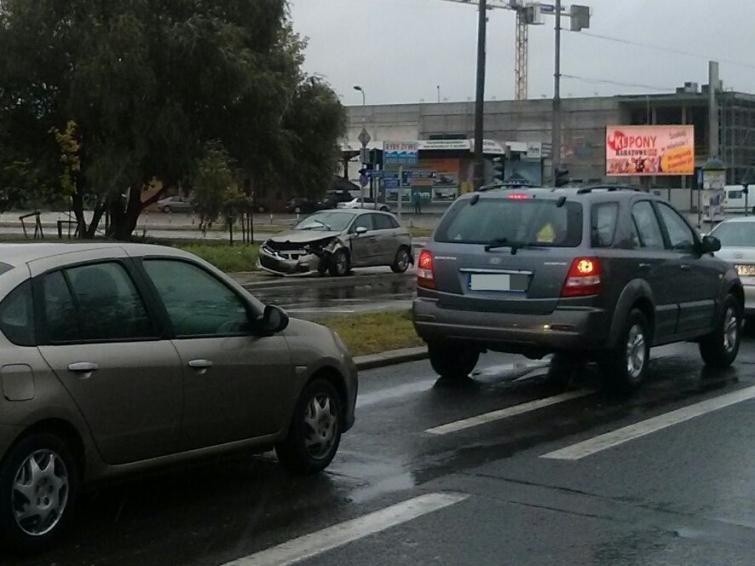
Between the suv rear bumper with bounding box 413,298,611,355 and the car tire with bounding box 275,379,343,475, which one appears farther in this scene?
the suv rear bumper with bounding box 413,298,611,355

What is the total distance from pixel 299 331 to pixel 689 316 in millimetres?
5665

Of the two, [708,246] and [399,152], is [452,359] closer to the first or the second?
[708,246]

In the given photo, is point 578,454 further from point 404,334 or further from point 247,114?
point 247,114

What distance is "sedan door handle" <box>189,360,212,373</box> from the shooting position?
663 centimetres

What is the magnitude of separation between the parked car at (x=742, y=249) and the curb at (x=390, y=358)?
14.6 feet

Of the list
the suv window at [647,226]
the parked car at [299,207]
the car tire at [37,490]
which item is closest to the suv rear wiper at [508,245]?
the suv window at [647,226]

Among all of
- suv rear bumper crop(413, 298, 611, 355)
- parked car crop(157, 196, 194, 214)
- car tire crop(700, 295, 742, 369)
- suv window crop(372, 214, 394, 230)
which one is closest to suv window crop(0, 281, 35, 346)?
suv rear bumper crop(413, 298, 611, 355)

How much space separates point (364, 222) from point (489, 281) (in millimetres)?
17802

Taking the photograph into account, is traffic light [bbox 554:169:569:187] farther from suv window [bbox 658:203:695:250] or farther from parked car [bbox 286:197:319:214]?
parked car [bbox 286:197:319:214]

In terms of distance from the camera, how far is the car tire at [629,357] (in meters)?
10.8

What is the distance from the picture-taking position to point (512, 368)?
1268cm

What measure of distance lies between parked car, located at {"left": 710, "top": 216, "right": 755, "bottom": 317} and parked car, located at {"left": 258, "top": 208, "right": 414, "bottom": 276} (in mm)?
11819

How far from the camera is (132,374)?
622cm

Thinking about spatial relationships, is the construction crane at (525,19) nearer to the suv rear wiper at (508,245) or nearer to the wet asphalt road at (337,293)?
the wet asphalt road at (337,293)
